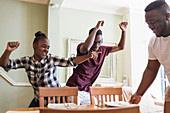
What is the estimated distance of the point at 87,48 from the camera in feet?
6.20

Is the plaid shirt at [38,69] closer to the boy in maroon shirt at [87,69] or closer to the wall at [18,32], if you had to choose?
the boy in maroon shirt at [87,69]

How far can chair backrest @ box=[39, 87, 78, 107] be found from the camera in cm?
163

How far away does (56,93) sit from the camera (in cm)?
169

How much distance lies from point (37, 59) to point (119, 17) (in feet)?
9.57

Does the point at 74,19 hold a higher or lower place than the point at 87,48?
higher

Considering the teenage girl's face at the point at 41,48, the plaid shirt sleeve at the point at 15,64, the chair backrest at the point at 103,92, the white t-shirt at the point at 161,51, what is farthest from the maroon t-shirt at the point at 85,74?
the white t-shirt at the point at 161,51

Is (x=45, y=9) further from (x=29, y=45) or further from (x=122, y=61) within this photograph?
(x=122, y=61)

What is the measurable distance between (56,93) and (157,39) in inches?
42.6

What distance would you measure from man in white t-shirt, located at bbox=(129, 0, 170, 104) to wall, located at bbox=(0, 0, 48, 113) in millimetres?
2499

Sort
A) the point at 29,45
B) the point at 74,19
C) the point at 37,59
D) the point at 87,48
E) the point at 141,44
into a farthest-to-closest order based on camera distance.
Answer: the point at 141,44 → the point at 74,19 → the point at 29,45 → the point at 87,48 → the point at 37,59

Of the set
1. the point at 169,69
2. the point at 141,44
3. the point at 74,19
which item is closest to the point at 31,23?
the point at 74,19

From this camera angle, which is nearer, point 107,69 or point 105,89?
point 105,89

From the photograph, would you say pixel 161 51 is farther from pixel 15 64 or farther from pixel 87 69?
pixel 15 64

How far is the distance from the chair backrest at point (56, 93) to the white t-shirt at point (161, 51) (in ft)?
2.81
